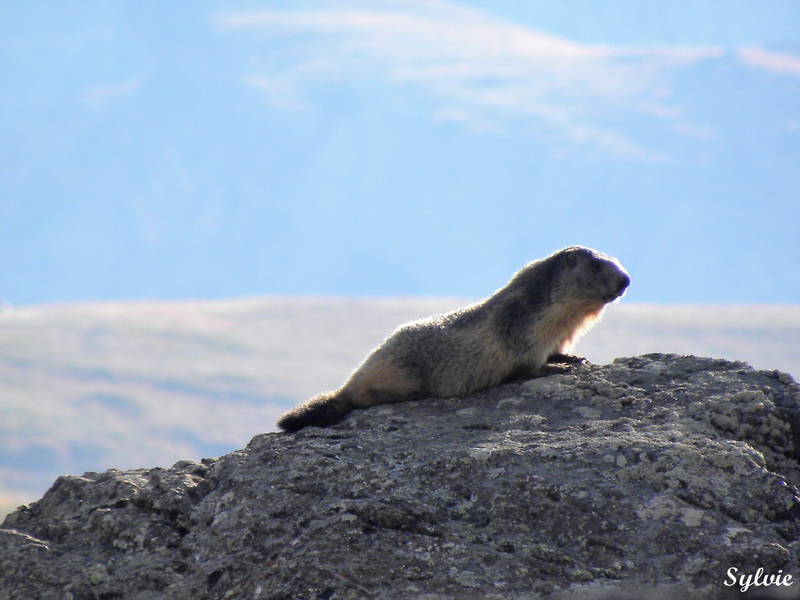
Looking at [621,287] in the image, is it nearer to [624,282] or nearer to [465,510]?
[624,282]

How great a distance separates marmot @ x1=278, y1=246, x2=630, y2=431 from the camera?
8242mm

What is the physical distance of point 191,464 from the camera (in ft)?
22.8

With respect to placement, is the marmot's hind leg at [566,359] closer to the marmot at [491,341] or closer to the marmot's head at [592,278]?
the marmot at [491,341]

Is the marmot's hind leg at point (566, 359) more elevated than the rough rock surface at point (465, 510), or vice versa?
the marmot's hind leg at point (566, 359)

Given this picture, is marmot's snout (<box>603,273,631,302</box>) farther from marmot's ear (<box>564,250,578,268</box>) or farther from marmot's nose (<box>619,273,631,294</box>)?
marmot's ear (<box>564,250,578,268</box>)

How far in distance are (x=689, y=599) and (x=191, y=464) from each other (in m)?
3.97

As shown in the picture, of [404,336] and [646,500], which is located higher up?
[404,336]

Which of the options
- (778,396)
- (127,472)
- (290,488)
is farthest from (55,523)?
(778,396)

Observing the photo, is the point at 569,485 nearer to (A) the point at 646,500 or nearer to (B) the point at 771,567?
(A) the point at 646,500

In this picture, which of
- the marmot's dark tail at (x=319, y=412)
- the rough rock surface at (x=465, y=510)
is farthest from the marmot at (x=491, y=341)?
the rough rock surface at (x=465, y=510)

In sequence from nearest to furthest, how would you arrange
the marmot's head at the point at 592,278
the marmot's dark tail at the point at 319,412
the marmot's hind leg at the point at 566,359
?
1. the marmot's dark tail at the point at 319,412
2. the marmot's hind leg at the point at 566,359
3. the marmot's head at the point at 592,278

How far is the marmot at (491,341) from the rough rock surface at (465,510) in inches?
42.6

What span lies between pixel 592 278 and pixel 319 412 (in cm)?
324

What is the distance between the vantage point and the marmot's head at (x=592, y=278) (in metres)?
9.16
